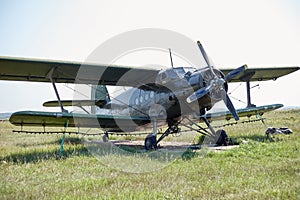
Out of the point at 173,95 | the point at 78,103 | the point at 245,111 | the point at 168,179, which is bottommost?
the point at 168,179

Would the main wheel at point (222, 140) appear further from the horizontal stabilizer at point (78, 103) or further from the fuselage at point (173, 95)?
the horizontal stabilizer at point (78, 103)

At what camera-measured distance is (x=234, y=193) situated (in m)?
4.58

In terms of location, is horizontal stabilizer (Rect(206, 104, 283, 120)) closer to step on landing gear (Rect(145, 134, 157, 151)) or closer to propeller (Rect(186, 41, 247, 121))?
propeller (Rect(186, 41, 247, 121))

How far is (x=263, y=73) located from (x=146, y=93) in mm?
6932

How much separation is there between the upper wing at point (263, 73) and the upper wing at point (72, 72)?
181 inches

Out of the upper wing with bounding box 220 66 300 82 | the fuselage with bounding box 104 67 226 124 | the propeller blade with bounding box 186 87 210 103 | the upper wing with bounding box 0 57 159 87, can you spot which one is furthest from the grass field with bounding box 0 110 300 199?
the upper wing with bounding box 220 66 300 82

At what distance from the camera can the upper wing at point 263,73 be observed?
14.6 meters

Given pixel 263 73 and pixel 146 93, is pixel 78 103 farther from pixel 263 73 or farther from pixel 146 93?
pixel 263 73

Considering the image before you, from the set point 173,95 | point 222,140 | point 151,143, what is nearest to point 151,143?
point 151,143

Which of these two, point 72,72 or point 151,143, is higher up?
point 72,72

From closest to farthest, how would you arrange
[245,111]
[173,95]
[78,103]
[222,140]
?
1. [173,95]
2. [222,140]
3. [245,111]
4. [78,103]

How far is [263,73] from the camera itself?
1543 centimetres

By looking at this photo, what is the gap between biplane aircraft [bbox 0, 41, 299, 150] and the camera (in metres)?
9.91

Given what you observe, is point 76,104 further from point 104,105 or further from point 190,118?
point 190,118
